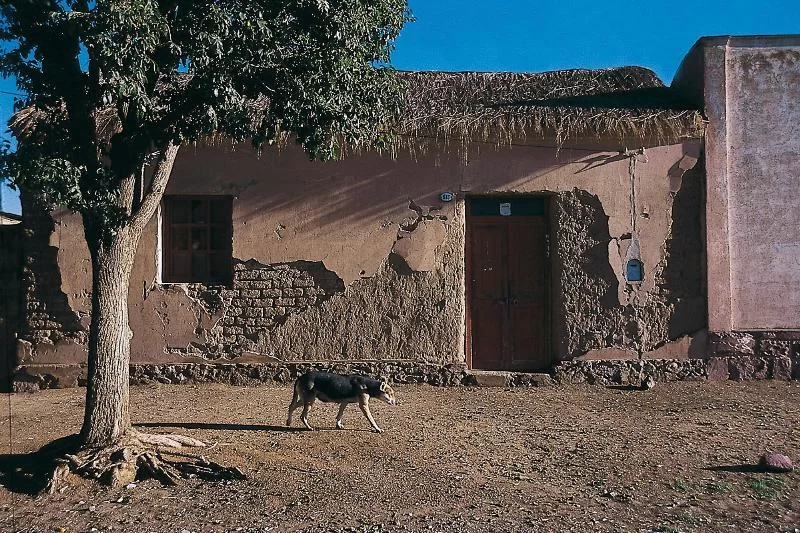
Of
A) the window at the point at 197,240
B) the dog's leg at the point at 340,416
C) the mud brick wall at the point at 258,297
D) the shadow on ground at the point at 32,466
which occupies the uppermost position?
the window at the point at 197,240

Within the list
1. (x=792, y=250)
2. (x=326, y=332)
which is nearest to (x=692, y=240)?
(x=792, y=250)

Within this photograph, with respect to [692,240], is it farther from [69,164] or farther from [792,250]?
[69,164]

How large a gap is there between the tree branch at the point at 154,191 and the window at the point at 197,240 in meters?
3.68

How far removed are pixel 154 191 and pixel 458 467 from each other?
10.7 ft

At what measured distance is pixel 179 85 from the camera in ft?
19.5

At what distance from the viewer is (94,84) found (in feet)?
18.1

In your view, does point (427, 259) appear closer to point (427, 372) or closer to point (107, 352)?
point (427, 372)

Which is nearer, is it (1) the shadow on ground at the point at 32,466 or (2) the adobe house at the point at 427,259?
(1) the shadow on ground at the point at 32,466

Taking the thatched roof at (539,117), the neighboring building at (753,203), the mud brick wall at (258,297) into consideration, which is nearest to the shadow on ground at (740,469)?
the neighboring building at (753,203)

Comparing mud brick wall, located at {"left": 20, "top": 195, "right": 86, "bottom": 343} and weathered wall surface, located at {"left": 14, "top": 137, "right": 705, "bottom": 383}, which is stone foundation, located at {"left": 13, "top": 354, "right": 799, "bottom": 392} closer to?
weathered wall surface, located at {"left": 14, "top": 137, "right": 705, "bottom": 383}

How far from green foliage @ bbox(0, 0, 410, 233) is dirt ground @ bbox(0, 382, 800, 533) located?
212 centimetres

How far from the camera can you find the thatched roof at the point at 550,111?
9.22m

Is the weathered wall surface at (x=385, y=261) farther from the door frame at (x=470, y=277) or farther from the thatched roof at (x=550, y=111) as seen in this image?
the thatched roof at (x=550, y=111)

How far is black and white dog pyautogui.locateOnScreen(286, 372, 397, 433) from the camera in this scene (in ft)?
21.5
